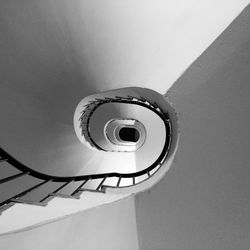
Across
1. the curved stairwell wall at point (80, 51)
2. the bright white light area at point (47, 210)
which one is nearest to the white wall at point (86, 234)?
the bright white light area at point (47, 210)

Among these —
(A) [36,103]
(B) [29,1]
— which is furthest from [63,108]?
(B) [29,1]

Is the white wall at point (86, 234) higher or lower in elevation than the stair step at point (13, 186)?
lower

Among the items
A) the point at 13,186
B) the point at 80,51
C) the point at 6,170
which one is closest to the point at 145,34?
the point at 80,51

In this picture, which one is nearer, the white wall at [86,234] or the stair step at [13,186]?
the white wall at [86,234]

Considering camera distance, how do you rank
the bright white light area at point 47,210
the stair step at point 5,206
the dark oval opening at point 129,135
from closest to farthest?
the stair step at point 5,206 < the bright white light area at point 47,210 < the dark oval opening at point 129,135

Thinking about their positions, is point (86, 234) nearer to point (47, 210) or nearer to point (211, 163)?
point (47, 210)

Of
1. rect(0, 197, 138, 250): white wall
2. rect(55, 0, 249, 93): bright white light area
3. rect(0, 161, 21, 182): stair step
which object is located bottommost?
rect(0, 197, 138, 250): white wall

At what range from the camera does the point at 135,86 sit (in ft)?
13.3

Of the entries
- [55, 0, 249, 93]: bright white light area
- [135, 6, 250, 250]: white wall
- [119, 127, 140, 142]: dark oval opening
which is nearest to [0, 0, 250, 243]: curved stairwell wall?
[55, 0, 249, 93]: bright white light area

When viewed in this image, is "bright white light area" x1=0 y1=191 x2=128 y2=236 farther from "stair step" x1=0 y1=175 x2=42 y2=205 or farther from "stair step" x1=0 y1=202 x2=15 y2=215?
"stair step" x1=0 y1=175 x2=42 y2=205

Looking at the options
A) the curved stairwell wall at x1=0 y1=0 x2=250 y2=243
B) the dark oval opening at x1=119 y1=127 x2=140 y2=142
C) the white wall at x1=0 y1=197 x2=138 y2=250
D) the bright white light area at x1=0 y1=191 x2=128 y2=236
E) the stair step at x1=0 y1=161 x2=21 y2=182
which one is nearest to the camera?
the bright white light area at x1=0 y1=191 x2=128 y2=236

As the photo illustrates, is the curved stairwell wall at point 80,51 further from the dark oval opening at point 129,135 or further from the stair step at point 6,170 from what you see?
the dark oval opening at point 129,135

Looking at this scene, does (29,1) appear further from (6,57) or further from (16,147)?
(16,147)

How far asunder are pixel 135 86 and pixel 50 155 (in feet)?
8.39
